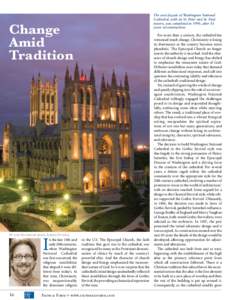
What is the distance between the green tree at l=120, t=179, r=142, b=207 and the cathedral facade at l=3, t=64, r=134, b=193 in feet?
0.34

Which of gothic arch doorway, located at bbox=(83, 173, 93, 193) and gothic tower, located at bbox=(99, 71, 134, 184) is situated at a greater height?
gothic tower, located at bbox=(99, 71, 134, 184)

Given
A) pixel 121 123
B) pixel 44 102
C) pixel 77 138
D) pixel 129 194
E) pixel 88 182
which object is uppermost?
pixel 44 102

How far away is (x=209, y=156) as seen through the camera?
14.5 feet

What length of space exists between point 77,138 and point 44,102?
1.99ft

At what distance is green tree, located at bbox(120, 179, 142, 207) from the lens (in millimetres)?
4648

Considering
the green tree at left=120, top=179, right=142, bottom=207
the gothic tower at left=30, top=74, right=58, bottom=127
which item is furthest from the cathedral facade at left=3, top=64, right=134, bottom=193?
the green tree at left=120, top=179, right=142, bottom=207

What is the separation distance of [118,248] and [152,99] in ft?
5.16

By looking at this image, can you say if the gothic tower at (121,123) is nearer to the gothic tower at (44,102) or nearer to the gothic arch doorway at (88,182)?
the gothic arch doorway at (88,182)

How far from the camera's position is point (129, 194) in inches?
188

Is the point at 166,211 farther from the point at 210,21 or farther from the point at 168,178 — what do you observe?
the point at 210,21

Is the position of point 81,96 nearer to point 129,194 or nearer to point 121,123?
point 121,123

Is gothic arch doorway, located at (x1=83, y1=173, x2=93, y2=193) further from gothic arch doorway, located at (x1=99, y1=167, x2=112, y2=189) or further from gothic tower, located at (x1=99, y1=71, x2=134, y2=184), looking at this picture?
gothic tower, located at (x1=99, y1=71, x2=134, y2=184)

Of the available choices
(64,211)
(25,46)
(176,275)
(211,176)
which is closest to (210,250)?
(176,275)

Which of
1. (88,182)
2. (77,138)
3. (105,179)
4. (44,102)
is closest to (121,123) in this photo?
(77,138)
